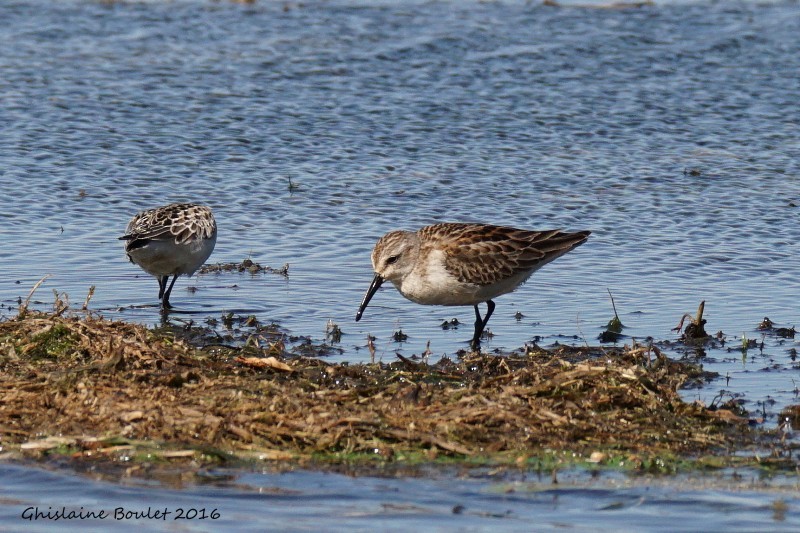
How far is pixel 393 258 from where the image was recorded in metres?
9.20

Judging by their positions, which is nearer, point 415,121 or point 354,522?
point 354,522

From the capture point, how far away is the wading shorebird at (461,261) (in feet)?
30.5

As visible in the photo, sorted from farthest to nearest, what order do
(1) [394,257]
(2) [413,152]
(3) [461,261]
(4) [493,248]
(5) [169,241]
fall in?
(2) [413,152] < (5) [169,241] < (4) [493,248] < (3) [461,261] < (1) [394,257]

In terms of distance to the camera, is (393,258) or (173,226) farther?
(173,226)

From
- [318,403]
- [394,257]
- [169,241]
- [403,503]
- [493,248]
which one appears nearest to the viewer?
[403,503]

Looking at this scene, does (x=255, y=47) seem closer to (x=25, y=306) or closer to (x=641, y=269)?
(x=641, y=269)

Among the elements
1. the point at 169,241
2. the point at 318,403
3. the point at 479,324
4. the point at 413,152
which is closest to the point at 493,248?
the point at 479,324

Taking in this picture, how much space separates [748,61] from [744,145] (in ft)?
13.7

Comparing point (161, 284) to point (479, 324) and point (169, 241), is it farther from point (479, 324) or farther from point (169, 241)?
point (479, 324)

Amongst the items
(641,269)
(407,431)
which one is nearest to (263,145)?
(641,269)

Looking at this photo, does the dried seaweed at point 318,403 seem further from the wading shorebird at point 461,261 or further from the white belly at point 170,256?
the white belly at point 170,256

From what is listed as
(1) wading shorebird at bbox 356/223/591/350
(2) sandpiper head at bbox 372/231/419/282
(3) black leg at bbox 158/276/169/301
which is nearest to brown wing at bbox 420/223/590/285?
(1) wading shorebird at bbox 356/223/591/350

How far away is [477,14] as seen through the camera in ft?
72.7

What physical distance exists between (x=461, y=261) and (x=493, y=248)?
1.10 feet
